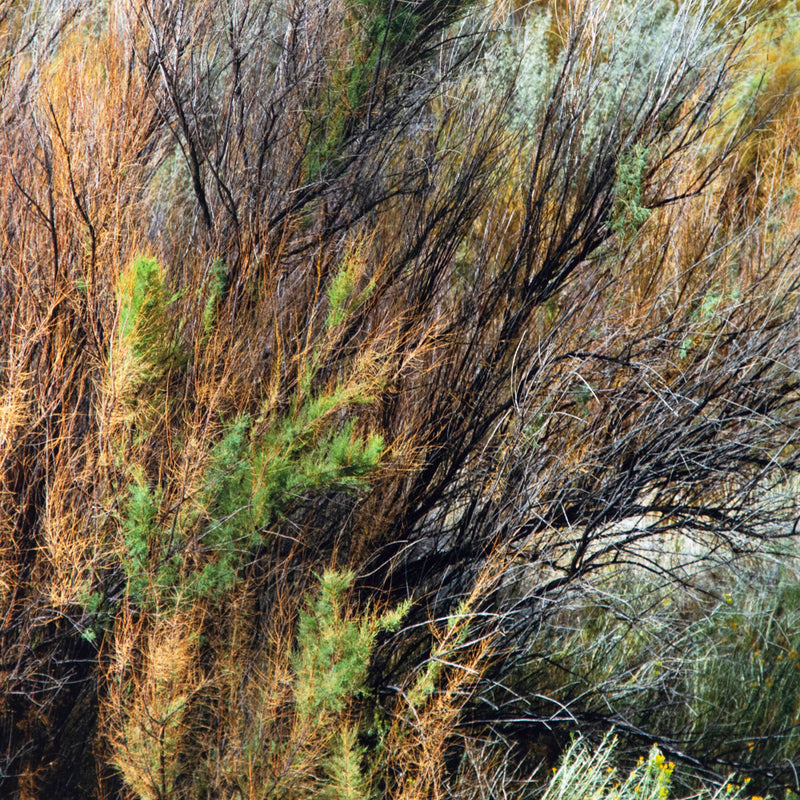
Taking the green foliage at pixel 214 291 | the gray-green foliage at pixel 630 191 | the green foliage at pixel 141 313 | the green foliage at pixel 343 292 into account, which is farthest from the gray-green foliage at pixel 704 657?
the green foliage at pixel 141 313

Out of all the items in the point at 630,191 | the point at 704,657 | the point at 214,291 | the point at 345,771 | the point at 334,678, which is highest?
the point at 630,191

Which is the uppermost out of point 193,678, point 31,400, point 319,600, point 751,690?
point 31,400

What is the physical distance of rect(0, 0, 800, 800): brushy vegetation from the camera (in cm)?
329

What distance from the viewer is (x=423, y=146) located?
13.9 feet

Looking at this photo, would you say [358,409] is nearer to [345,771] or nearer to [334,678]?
[334,678]

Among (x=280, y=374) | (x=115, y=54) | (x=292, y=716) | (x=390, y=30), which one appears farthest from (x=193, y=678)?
(x=390, y=30)

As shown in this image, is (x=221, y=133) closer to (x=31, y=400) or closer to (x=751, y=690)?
(x=31, y=400)

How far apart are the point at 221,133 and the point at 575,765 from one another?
3.13 metres

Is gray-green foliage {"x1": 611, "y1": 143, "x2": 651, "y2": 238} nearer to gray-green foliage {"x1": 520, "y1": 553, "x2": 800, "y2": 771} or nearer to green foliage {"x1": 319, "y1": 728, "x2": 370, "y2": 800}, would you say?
gray-green foliage {"x1": 520, "y1": 553, "x2": 800, "y2": 771}

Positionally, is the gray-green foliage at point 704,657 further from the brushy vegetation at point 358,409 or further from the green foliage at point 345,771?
the green foliage at point 345,771

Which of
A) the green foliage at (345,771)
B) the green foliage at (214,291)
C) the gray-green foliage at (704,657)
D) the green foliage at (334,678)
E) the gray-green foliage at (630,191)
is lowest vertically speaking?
the gray-green foliage at (704,657)

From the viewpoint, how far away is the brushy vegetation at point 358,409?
3.29 meters

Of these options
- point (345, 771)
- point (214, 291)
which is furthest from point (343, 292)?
point (345, 771)

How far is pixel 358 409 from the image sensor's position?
3.84 metres
